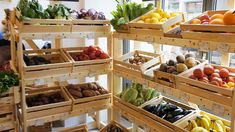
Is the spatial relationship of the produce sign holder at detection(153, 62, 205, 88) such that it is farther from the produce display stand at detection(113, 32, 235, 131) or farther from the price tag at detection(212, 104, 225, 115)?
the price tag at detection(212, 104, 225, 115)

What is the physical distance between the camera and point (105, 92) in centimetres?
308

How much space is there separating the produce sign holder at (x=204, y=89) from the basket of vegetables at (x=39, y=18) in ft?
4.28

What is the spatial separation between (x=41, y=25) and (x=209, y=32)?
157 cm

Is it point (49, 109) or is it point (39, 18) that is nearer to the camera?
point (39, 18)

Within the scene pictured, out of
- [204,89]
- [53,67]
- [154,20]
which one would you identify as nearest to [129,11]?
[154,20]

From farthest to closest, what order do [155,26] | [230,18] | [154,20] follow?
1. [154,20]
2. [155,26]
3. [230,18]

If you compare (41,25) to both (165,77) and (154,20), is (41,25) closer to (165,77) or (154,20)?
(154,20)

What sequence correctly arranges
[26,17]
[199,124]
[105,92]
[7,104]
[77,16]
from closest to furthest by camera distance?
[199,124] → [26,17] → [7,104] → [77,16] → [105,92]

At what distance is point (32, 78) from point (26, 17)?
60cm

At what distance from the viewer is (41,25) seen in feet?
8.20

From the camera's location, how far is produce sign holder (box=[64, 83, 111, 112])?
9.27 feet

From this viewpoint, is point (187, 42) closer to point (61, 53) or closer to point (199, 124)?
point (199, 124)

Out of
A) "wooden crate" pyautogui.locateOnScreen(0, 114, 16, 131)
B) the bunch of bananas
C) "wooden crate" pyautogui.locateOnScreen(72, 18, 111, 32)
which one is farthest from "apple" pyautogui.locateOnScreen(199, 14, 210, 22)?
"wooden crate" pyautogui.locateOnScreen(0, 114, 16, 131)

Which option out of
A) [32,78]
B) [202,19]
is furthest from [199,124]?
[32,78]
